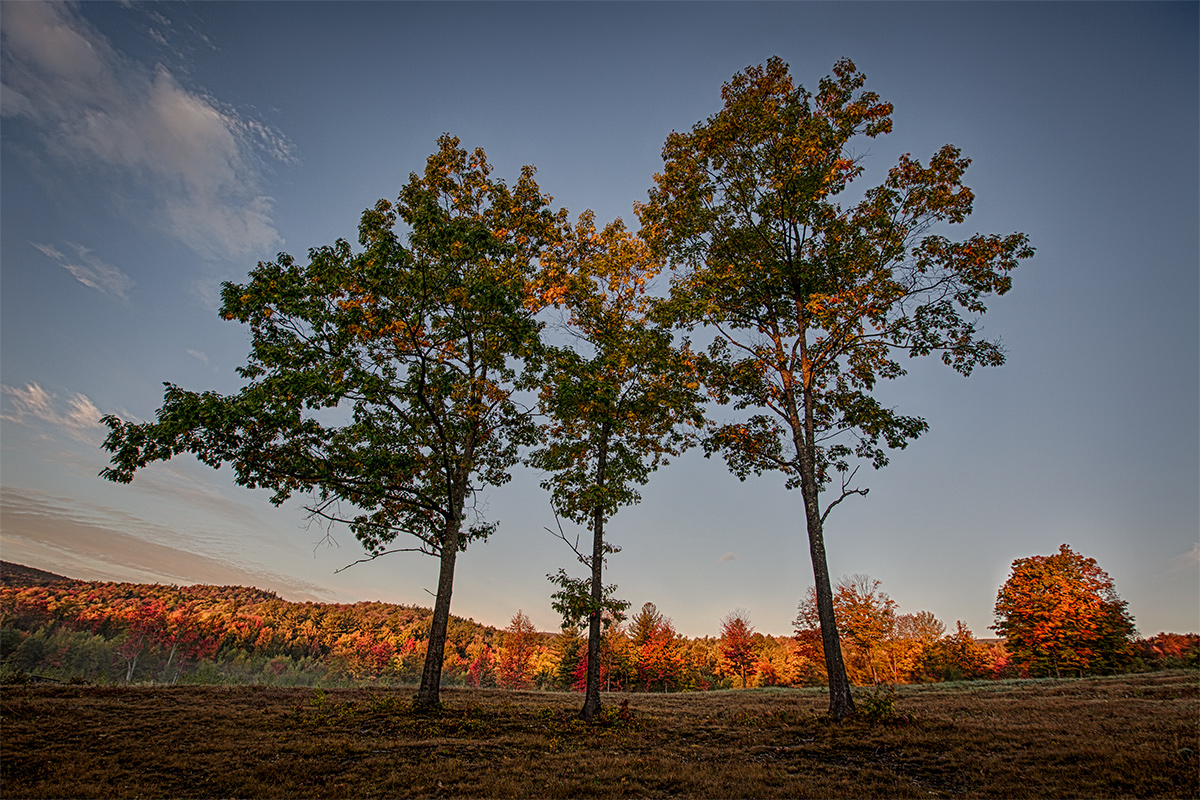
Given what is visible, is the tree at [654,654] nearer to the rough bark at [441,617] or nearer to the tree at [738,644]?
the tree at [738,644]

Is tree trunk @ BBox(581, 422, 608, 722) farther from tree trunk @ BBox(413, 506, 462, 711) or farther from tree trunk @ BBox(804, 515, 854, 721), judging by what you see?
tree trunk @ BBox(804, 515, 854, 721)

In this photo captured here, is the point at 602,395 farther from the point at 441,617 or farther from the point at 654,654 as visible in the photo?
the point at 654,654

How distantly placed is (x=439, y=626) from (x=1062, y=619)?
157ft

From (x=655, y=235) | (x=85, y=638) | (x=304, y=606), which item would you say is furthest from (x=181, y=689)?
(x=304, y=606)

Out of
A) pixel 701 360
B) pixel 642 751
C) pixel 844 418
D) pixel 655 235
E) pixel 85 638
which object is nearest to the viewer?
pixel 642 751

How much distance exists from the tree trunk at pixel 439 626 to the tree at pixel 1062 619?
154 ft

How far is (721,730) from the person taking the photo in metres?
11.6

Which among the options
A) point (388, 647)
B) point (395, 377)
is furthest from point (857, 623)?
point (388, 647)

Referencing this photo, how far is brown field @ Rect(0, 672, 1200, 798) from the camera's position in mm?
6383

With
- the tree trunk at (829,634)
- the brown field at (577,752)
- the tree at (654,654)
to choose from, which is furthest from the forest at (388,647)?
the tree trunk at (829,634)

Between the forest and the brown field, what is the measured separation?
13110 millimetres

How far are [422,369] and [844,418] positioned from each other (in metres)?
12.9

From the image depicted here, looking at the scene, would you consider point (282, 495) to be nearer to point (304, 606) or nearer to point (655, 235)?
point (655, 235)

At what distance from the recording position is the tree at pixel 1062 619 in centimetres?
3675
